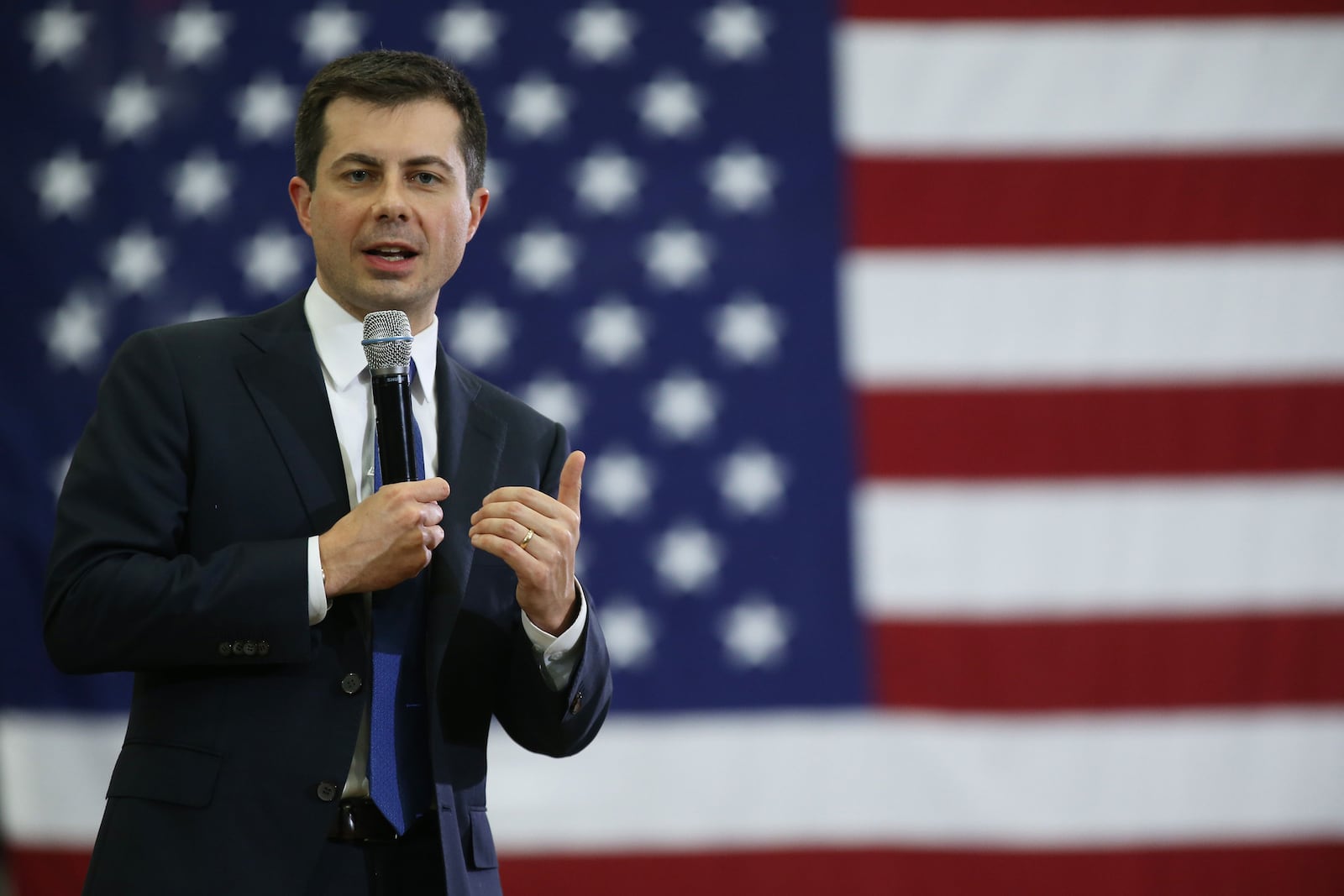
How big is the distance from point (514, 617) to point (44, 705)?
184 cm

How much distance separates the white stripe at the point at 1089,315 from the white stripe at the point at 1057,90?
0.28 m

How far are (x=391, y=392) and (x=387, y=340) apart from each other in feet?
0.20

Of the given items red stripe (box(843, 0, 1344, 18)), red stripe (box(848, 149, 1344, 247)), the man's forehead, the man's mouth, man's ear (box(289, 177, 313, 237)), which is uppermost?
red stripe (box(843, 0, 1344, 18))

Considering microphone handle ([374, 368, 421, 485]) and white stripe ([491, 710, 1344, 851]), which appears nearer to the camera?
microphone handle ([374, 368, 421, 485])

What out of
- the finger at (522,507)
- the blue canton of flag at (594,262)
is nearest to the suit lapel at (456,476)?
the finger at (522,507)

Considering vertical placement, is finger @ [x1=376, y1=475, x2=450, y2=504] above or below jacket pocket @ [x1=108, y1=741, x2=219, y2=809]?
above

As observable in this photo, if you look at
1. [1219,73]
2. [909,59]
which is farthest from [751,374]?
[1219,73]

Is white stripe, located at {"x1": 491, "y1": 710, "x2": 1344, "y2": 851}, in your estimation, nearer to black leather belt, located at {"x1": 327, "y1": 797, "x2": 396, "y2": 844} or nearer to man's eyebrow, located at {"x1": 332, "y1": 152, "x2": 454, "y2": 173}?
black leather belt, located at {"x1": 327, "y1": 797, "x2": 396, "y2": 844}

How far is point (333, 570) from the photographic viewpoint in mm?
1239

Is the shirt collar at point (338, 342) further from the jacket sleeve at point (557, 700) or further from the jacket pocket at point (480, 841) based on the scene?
the jacket pocket at point (480, 841)

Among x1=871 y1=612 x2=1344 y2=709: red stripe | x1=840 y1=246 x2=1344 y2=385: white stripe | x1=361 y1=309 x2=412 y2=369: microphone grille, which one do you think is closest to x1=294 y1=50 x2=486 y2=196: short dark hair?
x1=361 y1=309 x2=412 y2=369: microphone grille

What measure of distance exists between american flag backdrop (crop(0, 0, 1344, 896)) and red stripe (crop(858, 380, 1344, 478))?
0.01 meters

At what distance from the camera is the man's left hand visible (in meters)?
1.29

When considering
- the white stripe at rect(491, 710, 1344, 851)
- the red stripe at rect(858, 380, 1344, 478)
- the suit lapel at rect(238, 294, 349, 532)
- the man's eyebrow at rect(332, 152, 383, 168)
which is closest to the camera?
the suit lapel at rect(238, 294, 349, 532)
